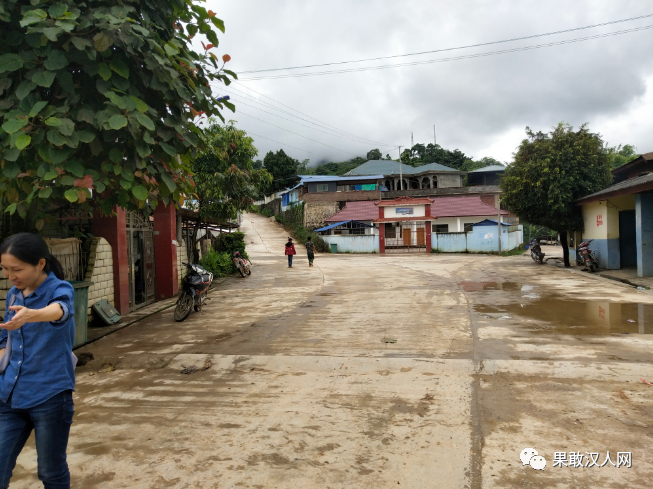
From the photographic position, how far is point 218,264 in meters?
16.8

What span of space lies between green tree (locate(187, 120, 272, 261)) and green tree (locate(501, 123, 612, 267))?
390 inches

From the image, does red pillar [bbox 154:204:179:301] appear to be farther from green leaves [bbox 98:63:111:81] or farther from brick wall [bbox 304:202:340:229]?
brick wall [bbox 304:202:340:229]

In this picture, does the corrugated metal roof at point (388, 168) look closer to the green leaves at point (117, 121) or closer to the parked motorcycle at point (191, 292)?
the parked motorcycle at point (191, 292)

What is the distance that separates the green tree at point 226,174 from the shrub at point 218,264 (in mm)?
1843

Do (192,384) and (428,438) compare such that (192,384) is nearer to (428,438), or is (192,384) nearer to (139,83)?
(428,438)

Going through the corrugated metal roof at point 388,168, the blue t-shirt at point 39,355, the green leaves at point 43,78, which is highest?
the corrugated metal roof at point 388,168

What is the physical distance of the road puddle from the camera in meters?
7.08

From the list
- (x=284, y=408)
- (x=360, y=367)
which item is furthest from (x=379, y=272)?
(x=284, y=408)

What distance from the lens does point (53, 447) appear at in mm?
2393

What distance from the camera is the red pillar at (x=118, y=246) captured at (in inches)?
346

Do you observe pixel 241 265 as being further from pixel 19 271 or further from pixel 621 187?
pixel 19 271

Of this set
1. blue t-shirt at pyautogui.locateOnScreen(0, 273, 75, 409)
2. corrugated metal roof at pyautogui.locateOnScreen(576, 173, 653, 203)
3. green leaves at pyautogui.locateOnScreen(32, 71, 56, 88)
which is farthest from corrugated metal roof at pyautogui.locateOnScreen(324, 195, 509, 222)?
blue t-shirt at pyautogui.locateOnScreen(0, 273, 75, 409)

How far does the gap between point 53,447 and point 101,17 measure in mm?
3635

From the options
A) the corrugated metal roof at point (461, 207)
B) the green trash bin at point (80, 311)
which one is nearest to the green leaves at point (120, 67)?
the green trash bin at point (80, 311)
